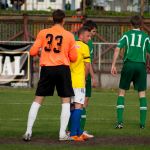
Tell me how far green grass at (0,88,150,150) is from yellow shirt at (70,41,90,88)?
973 millimetres

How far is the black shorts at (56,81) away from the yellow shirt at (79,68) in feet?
1.10

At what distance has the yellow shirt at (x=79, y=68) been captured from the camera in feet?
40.8

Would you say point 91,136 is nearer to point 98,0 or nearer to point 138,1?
point 138,1

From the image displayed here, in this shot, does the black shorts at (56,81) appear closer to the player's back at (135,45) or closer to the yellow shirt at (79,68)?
the yellow shirt at (79,68)

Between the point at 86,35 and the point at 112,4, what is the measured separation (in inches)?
913

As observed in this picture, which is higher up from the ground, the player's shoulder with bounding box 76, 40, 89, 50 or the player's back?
the player's shoulder with bounding box 76, 40, 89, 50

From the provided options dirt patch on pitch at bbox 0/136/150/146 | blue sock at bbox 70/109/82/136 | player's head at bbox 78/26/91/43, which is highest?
player's head at bbox 78/26/91/43

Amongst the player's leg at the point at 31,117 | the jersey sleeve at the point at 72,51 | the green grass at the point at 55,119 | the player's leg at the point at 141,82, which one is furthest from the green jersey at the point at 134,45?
the player's leg at the point at 31,117

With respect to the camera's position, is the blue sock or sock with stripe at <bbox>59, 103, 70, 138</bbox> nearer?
sock with stripe at <bbox>59, 103, 70, 138</bbox>

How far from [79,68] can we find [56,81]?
564 mm

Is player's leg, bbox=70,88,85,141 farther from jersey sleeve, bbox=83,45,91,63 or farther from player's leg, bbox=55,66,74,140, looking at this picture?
jersey sleeve, bbox=83,45,91,63

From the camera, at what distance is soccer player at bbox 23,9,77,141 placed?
12.0 meters

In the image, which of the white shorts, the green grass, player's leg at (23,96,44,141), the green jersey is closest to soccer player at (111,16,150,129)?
the green jersey

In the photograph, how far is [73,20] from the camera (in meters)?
28.8
